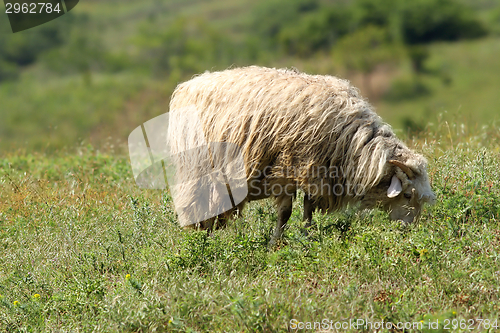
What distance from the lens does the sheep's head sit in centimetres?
495

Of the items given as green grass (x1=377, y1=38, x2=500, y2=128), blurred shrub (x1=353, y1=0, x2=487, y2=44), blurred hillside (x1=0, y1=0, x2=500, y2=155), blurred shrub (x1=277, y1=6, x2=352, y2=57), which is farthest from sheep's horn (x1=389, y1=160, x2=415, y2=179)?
blurred shrub (x1=353, y1=0, x2=487, y2=44)

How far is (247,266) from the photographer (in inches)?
187

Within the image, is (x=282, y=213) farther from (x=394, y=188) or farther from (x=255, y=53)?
(x=255, y=53)

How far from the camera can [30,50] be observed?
63.1 metres

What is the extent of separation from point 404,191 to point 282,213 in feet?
4.18

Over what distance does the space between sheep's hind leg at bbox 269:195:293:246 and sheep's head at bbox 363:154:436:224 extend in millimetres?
788

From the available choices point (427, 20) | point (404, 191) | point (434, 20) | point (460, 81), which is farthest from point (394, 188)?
point (434, 20)

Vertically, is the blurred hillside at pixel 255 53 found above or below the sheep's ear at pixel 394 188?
below

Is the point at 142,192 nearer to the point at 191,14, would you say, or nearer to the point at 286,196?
the point at 286,196

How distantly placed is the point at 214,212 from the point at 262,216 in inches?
25.6

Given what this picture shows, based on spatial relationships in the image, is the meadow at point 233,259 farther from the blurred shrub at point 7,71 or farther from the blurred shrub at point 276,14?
the blurred shrub at point 276,14

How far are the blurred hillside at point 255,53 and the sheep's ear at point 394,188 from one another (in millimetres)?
35767

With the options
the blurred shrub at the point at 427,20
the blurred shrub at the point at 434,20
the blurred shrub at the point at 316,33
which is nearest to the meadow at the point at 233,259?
the blurred shrub at the point at 316,33

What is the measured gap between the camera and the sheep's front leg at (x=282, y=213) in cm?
529
